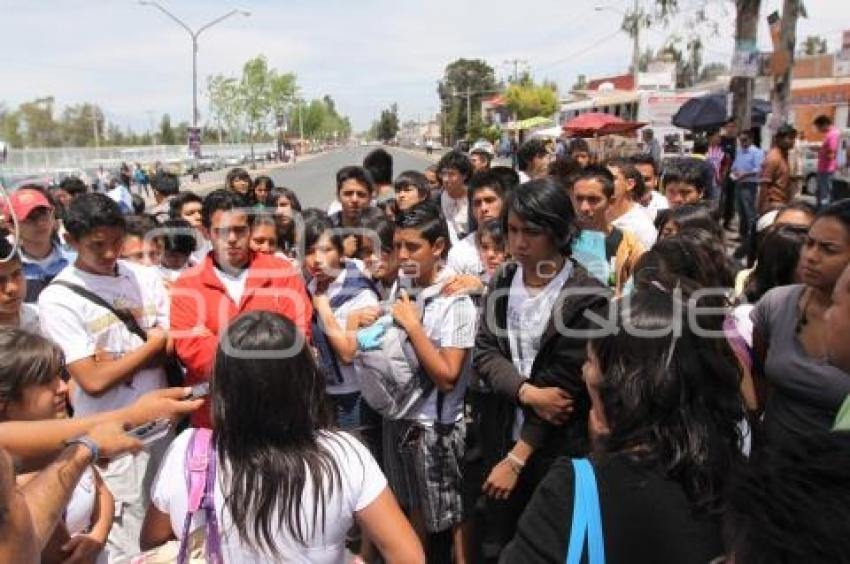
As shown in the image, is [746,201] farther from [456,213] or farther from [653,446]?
[653,446]

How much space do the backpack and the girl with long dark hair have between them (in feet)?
3.39

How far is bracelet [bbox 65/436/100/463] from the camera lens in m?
1.72

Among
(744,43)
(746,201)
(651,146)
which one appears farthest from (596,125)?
(746,201)

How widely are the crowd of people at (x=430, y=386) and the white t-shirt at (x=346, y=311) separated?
Answer: 0.07 feet

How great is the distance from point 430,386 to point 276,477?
1242 mm

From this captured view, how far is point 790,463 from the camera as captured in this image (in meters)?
0.79

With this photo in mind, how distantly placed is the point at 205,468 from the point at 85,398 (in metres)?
1.34

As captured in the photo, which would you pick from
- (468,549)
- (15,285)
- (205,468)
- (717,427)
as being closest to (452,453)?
(468,549)

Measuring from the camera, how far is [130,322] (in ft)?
9.36

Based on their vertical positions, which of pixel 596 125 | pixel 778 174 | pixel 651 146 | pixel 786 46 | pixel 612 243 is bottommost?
pixel 612 243

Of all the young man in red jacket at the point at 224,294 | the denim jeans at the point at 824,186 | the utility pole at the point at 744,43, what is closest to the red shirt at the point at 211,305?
the young man in red jacket at the point at 224,294

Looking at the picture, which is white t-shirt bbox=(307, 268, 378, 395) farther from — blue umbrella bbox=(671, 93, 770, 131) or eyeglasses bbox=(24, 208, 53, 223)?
blue umbrella bbox=(671, 93, 770, 131)

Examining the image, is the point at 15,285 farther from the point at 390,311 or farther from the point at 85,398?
the point at 390,311

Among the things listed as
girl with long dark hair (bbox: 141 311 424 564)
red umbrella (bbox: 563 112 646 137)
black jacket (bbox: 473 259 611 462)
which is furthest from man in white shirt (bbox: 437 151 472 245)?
red umbrella (bbox: 563 112 646 137)
